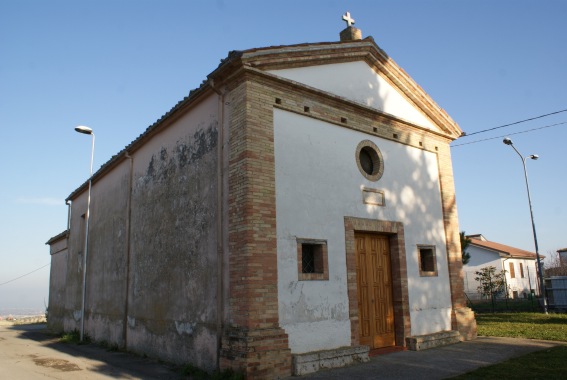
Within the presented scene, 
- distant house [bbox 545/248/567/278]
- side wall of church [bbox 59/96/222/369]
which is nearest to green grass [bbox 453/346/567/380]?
side wall of church [bbox 59/96/222/369]

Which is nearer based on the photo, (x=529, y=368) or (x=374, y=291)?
(x=529, y=368)

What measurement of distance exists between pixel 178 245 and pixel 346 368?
4.42 meters

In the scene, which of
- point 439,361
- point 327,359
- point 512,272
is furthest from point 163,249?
point 512,272

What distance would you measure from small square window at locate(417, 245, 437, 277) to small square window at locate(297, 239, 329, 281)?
3.54 m

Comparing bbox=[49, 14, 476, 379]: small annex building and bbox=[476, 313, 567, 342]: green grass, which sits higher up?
bbox=[49, 14, 476, 379]: small annex building

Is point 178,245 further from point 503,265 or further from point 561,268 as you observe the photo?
point 561,268

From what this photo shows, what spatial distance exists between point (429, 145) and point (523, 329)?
644cm

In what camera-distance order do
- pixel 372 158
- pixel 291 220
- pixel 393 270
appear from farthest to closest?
pixel 372 158
pixel 393 270
pixel 291 220

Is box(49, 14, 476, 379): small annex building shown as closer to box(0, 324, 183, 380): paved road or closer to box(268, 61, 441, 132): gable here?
box(268, 61, 441, 132): gable

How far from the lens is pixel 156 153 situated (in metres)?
11.5

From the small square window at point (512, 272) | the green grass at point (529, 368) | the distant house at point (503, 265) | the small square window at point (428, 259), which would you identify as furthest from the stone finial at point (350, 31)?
the small square window at point (512, 272)

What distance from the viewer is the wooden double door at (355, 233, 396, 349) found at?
9.46 meters

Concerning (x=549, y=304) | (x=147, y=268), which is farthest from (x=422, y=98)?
(x=549, y=304)

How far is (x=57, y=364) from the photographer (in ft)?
33.1
